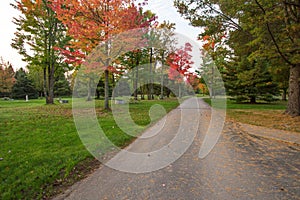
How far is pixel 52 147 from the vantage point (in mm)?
4293

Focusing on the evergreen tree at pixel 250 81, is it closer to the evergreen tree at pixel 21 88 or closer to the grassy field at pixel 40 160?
the grassy field at pixel 40 160

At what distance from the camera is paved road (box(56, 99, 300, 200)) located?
2357mm

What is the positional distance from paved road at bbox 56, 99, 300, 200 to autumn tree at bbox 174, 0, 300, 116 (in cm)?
584

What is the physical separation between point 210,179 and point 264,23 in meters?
7.37

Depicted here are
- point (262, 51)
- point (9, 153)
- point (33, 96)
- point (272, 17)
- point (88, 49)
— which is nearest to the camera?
point (9, 153)

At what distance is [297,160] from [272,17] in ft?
20.0

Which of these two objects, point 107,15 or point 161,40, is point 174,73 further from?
point 107,15

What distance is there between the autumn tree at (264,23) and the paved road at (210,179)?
19.2 ft

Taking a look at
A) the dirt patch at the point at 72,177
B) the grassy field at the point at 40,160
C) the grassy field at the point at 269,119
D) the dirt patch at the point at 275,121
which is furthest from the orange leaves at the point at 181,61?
the dirt patch at the point at 72,177

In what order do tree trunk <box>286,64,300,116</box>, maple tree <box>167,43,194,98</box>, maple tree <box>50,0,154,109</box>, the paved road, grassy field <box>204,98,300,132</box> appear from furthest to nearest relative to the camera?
1. maple tree <box>167,43,194,98</box>
2. tree trunk <box>286,64,300,116</box>
3. maple tree <box>50,0,154,109</box>
4. grassy field <box>204,98,300,132</box>
5. the paved road

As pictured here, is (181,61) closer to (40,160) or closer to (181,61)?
(181,61)

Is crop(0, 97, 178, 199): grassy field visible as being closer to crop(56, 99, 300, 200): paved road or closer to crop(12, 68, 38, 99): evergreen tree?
crop(56, 99, 300, 200): paved road

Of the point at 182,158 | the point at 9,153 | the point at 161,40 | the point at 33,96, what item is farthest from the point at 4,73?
the point at 182,158

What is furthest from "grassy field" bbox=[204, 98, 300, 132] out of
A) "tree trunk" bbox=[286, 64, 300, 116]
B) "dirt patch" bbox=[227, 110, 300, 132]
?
"tree trunk" bbox=[286, 64, 300, 116]
